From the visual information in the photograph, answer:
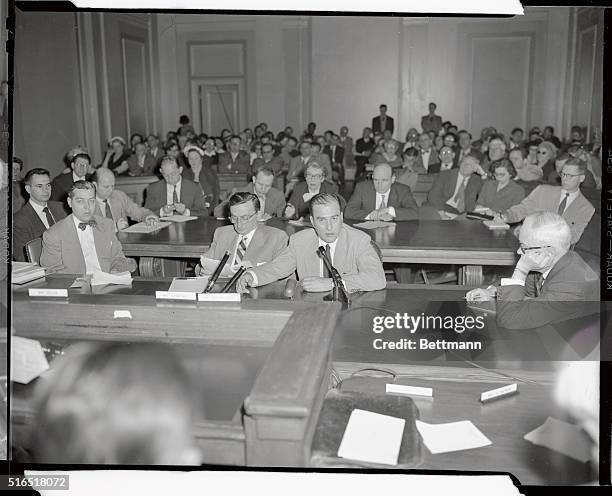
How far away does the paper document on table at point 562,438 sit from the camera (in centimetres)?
171

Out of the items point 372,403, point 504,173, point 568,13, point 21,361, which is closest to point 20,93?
point 504,173

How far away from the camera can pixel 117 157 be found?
8.98 meters

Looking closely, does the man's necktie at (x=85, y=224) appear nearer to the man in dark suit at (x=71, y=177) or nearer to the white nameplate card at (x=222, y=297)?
the white nameplate card at (x=222, y=297)

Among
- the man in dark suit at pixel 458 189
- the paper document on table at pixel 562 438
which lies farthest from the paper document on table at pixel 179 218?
the paper document on table at pixel 562 438

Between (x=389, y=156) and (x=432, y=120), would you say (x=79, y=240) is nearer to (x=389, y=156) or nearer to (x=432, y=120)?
(x=389, y=156)

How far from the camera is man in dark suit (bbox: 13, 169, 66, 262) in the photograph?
3.99m

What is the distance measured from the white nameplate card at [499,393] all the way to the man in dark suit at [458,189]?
3.65 meters

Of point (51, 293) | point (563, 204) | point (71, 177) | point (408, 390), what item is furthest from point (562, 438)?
point (71, 177)

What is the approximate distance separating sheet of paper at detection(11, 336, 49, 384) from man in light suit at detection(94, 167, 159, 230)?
7.84 ft

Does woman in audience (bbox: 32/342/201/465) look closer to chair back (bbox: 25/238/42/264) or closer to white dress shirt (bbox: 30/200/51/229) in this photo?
chair back (bbox: 25/238/42/264)

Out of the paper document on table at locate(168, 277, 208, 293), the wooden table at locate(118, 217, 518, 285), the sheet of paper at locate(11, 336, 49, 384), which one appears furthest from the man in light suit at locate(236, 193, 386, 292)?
the sheet of paper at locate(11, 336, 49, 384)

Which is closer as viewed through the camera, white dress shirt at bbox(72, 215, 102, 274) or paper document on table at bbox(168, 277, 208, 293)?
paper document on table at bbox(168, 277, 208, 293)

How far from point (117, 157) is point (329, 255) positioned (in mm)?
6705

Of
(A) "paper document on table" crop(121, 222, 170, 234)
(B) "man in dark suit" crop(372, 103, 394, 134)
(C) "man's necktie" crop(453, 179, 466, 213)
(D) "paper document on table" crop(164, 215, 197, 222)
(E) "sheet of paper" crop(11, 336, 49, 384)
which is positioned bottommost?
(E) "sheet of paper" crop(11, 336, 49, 384)
